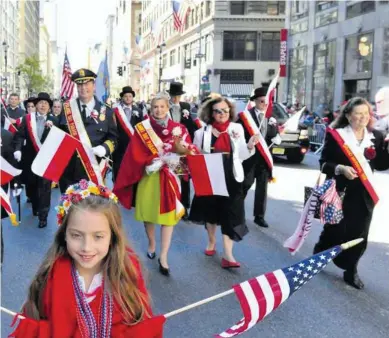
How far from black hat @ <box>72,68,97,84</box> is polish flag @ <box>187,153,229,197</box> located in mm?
1396

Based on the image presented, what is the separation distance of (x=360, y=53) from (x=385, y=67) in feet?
8.92

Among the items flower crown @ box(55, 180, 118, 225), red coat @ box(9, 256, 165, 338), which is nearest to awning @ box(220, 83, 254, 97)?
flower crown @ box(55, 180, 118, 225)

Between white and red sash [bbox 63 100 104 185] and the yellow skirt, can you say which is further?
white and red sash [bbox 63 100 104 185]

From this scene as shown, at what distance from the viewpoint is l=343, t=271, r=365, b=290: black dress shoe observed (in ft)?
17.4

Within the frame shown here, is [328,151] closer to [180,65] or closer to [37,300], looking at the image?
[37,300]

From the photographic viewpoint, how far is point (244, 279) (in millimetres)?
5512

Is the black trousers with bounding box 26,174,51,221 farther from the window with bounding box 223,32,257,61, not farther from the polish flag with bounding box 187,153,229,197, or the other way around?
the window with bounding box 223,32,257,61

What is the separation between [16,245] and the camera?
667 centimetres

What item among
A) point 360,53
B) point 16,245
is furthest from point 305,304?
point 360,53

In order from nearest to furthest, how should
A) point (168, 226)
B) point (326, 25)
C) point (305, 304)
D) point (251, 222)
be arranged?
point (305, 304)
point (168, 226)
point (251, 222)
point (326, 25)

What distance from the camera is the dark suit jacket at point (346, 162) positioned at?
5.31 metres

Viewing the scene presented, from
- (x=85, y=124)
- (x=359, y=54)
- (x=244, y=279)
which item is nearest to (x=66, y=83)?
(x=85, y=124)

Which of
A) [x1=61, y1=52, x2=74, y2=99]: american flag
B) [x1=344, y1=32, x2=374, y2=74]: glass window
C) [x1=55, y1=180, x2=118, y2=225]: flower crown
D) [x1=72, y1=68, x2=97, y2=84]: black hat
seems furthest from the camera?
[x1=344, y1=32, x2=374, y2=74]: glass window

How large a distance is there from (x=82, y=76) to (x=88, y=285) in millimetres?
4018
